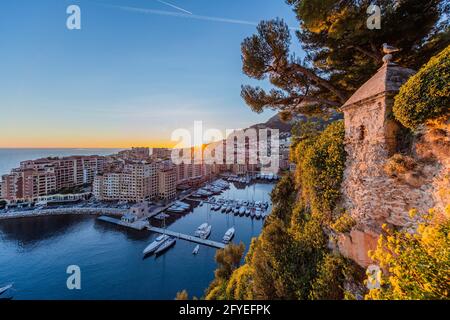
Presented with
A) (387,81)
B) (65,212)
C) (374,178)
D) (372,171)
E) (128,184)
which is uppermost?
(387,81)

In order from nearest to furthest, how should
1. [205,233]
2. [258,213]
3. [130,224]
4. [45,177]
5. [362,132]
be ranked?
[362,132] → [205,233] → [130,224] → [258,213] → [45,177]

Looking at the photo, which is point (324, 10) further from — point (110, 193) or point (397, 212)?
point (110, 193)

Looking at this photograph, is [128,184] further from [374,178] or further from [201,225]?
[374,178]

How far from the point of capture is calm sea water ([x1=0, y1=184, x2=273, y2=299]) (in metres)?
13.4

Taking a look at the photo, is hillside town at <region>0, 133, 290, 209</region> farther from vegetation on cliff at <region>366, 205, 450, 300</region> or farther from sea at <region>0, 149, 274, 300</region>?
vegetation on cliff at <region>366, 205, 450, 300</region>

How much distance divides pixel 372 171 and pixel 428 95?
153cm

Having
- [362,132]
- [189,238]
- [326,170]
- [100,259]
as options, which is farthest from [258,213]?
[362,132]

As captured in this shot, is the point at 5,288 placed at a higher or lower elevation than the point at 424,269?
lower

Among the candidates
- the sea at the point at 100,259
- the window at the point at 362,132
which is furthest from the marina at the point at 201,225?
the window at the point at 362,132

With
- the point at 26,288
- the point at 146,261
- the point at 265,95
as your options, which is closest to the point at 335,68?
the point at 265,95

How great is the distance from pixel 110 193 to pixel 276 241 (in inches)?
1343

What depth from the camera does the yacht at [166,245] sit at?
17.1 metres

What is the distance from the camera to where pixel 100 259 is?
651 inches

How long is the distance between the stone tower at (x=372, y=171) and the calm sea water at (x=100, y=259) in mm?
12824
